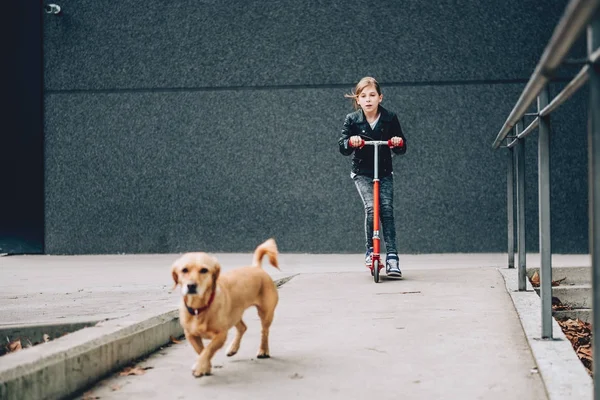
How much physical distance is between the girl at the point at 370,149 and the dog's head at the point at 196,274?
10.6ft

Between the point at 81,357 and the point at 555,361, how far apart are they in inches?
68.7

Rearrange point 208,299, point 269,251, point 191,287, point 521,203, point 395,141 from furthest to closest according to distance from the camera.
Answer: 1. point 395,141
2. point 521,203
3. point 269,251
4. point 208,299
5. point 191,287

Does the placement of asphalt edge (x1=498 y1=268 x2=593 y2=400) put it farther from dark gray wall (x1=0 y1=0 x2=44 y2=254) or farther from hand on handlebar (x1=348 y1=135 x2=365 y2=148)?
dark gray wall (x1=0 y1=0 x2=44 y2=254)

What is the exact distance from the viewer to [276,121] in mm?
9000

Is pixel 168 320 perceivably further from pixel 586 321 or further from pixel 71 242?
pixel 71 242

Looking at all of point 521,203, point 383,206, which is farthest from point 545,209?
point 383,206

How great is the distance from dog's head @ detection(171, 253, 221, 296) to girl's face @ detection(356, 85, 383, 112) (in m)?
3.45

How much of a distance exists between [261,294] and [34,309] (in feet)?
6.29

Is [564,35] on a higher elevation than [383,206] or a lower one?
higher

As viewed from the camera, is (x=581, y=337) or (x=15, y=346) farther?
(x=581, y=337)

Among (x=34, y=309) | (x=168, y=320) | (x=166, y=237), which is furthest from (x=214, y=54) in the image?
(x=168, y=320)

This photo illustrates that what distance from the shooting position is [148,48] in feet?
30.1

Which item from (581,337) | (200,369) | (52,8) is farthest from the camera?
(52,8)

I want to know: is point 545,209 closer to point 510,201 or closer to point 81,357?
point 81,357
